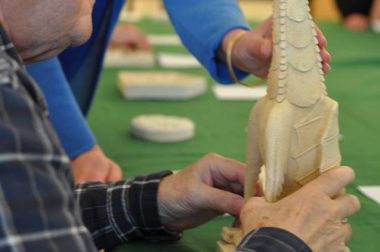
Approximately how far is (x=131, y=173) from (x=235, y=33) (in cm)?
31

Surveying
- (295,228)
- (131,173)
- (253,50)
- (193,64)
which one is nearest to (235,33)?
(253,50)

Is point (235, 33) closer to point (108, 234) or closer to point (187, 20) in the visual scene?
point (187, 20)

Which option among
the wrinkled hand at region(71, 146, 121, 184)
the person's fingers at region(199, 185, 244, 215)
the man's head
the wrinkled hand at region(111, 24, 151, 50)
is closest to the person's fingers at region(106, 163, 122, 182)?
the wrinkled hand at region(71, 146, 121, 184)

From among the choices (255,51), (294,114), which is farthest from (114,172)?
(294,114)

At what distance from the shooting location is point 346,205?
2.76 ft

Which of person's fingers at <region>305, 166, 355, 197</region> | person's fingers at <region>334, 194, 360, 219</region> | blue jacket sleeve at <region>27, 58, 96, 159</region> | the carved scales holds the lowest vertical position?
blue jacket sleeve at <region>27, 58, 96, 159</region>

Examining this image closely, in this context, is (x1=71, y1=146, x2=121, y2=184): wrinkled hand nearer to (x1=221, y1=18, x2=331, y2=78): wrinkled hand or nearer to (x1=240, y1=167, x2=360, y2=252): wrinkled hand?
(x1=221, y1=18, x2=331, y2=78): wrinkled hand

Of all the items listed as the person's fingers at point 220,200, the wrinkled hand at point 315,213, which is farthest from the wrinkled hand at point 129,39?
the wrinkled hand at point 315,213

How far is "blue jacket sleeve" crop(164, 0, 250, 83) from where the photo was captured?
1.35m

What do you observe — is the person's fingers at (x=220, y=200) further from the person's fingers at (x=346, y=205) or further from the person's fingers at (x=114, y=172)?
the person's fingers at (x=114, y=172)

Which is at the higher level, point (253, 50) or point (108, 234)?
point (253, 50)

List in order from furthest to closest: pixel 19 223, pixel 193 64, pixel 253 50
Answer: pixel 193 64
pixel 253 50
pixel 19 223

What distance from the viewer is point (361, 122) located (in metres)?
1.63

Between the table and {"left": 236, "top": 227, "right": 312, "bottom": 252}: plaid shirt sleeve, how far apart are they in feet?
0.60
